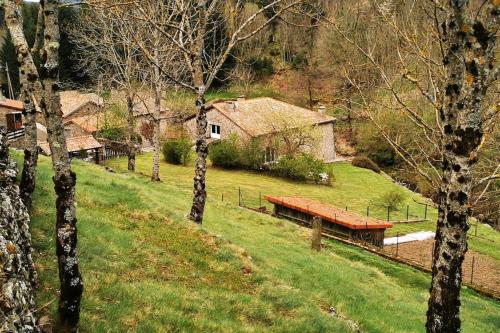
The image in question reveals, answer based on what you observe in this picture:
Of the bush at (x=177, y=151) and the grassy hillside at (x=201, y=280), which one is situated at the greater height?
the bush at (x=177, y=151)

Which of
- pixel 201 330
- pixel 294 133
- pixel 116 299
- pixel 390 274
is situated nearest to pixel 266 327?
pixel 201 330

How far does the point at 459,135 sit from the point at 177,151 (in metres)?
43.0

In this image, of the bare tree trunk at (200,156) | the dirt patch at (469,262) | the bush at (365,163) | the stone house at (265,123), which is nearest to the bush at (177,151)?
the stone house at (265,123)

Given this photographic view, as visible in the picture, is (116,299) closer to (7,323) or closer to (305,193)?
(7,323)

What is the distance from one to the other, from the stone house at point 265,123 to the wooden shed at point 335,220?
20.2 meters

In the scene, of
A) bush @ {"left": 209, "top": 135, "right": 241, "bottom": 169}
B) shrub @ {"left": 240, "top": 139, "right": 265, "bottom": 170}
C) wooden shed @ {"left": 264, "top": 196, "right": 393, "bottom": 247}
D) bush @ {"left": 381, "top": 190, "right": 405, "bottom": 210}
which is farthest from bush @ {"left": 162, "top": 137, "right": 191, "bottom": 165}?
bush @ {"left": 381, "top": 190, "right": 405, "bottom": 210}

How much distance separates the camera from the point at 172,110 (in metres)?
51.5

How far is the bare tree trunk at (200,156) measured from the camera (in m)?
14.4

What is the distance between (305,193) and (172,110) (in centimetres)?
1822

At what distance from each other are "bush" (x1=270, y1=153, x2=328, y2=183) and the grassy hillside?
90.6 ft

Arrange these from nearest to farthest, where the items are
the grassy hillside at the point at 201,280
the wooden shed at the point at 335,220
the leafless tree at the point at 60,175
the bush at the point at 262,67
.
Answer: the leafless tree at the point at 60,175 → the grassy hillside at the point at 201,280 → the wooden shed at the point at 335,220 → the bush at the point at 262,67

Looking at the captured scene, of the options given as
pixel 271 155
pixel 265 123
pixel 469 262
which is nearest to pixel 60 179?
pixel 469 262

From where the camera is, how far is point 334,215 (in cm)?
2697

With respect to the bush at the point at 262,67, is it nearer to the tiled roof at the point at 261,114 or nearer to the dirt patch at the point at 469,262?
the tiled roof at the point at 261,114
